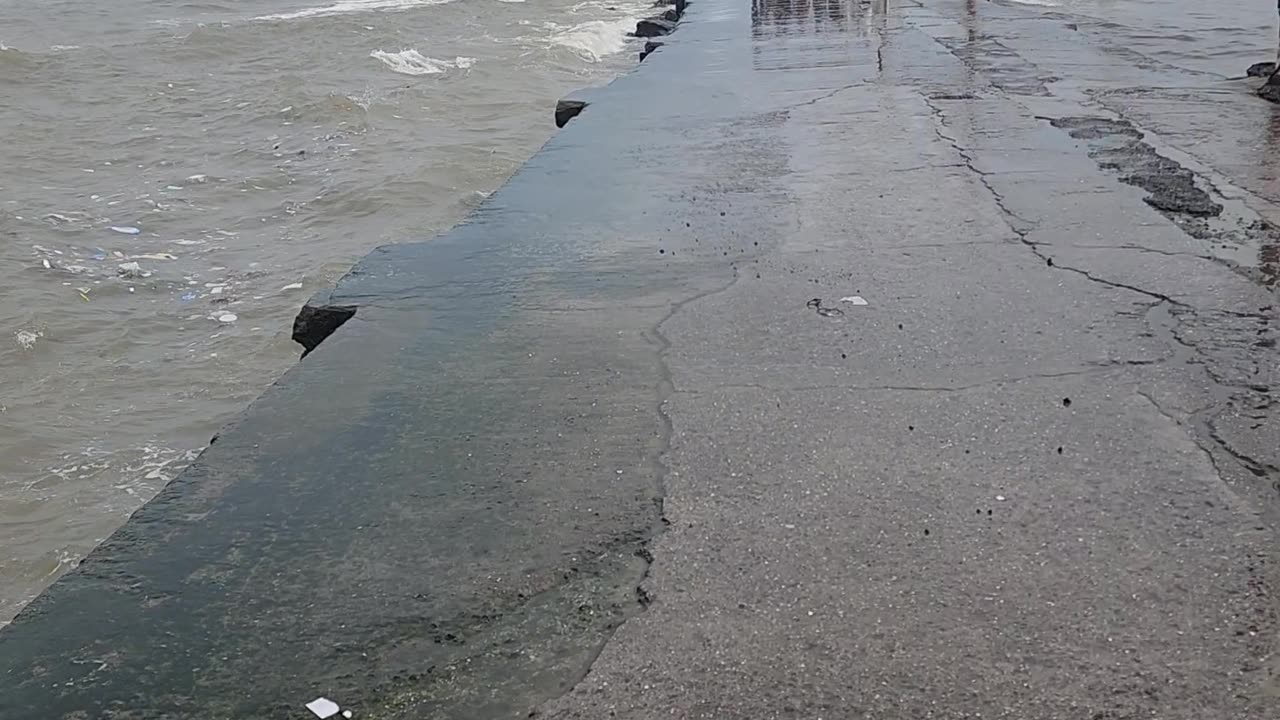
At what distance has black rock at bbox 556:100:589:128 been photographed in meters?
9.68

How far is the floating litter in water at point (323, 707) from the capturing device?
2.48m

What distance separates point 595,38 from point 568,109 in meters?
13.2

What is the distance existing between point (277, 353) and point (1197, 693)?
6.09 m

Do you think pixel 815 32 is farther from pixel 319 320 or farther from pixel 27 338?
pixel 319 320

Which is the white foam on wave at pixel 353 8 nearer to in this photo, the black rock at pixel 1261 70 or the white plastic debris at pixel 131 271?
the white plastic debris at pixel 131 271

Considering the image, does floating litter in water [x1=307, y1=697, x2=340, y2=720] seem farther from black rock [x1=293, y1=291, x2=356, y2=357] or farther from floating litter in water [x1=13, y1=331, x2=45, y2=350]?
floating litter in water [x1=13, y1=331, x2=45, y2=350]

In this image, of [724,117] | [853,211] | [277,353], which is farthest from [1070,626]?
[724,117]

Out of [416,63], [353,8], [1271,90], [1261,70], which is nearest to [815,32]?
[1261,70]

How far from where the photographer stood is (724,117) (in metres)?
8.78

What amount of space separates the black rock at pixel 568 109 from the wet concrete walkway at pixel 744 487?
344 centimetres

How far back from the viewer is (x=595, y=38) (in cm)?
2228

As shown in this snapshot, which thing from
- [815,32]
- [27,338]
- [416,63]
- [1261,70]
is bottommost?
[27,338]

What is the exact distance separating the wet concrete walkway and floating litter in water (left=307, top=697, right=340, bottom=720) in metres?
0.05

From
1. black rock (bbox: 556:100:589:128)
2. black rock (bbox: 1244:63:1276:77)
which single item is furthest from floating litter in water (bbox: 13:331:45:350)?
black rock (bbox: 1244:63:1276:77)
